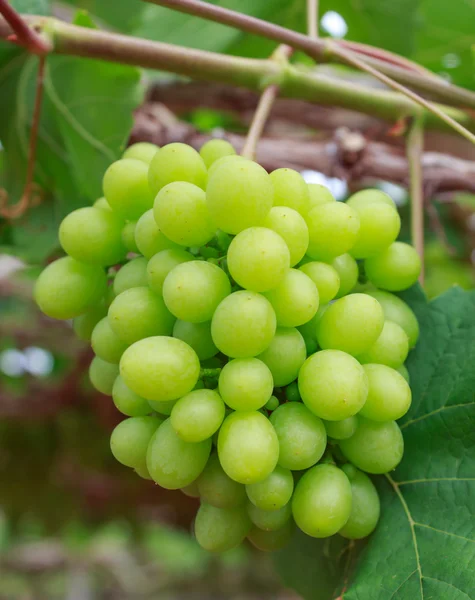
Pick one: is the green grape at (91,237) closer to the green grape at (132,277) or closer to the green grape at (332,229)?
the green grape at (132,277)

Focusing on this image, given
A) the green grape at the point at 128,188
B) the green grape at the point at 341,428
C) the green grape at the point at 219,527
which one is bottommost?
the green grape at the point at 219,527

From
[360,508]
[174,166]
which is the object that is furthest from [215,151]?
[360,508]

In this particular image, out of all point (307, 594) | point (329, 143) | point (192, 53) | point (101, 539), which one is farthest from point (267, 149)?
point (101, 539)

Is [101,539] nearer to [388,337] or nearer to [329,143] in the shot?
[329,143]

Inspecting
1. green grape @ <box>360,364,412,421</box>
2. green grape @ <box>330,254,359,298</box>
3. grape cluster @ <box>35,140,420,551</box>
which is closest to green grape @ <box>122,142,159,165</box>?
grape cluster @ <box>35,140,420,551</box>

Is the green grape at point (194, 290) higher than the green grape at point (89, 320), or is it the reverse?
the green grape at point (194, 290)

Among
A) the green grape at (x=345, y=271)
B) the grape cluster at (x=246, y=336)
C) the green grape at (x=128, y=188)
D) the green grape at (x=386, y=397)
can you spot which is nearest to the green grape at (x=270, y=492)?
the grape cluster at (x=246, y=336)

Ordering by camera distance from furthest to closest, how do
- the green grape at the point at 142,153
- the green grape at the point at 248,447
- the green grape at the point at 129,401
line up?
1. the green grape at the point at 142,153
2. the green grape at the point at 129,401
3. the green grape at the point at 248,447
